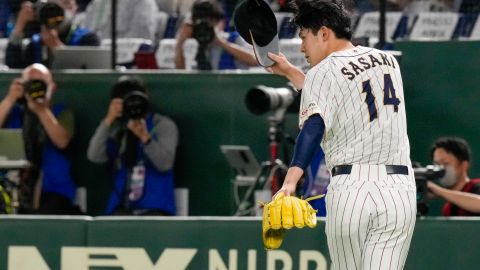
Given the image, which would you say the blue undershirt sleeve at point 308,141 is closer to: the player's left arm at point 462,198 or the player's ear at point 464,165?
the player's left arm at point 462,198

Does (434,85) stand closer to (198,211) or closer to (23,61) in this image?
(198,211)

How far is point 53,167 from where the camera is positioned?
9.93 m

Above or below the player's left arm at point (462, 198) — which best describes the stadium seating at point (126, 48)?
above

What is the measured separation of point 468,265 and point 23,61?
4.83 meters

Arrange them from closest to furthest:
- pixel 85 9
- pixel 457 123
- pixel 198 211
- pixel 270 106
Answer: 1. pixel 270 106
2. pixel 457 123
3. pixel 198 211
4. pixel 85 9

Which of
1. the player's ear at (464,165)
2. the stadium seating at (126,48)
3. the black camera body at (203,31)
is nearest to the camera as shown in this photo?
the player's ear at (464,165)

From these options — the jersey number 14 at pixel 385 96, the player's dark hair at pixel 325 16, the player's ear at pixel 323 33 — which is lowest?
the jersey number 14 at pixel 385 96

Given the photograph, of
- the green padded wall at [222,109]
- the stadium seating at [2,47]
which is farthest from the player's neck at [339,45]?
the stadium seating at [2,47]

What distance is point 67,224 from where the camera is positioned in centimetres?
755

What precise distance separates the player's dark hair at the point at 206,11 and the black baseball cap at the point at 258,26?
12.9 ft

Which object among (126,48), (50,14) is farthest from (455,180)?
(50,14)

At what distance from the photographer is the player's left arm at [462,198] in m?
7.92

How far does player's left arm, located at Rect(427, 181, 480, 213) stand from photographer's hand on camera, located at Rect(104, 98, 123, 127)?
272 centimetres

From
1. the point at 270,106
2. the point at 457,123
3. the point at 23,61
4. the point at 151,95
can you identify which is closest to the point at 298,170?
the point at 270,106
